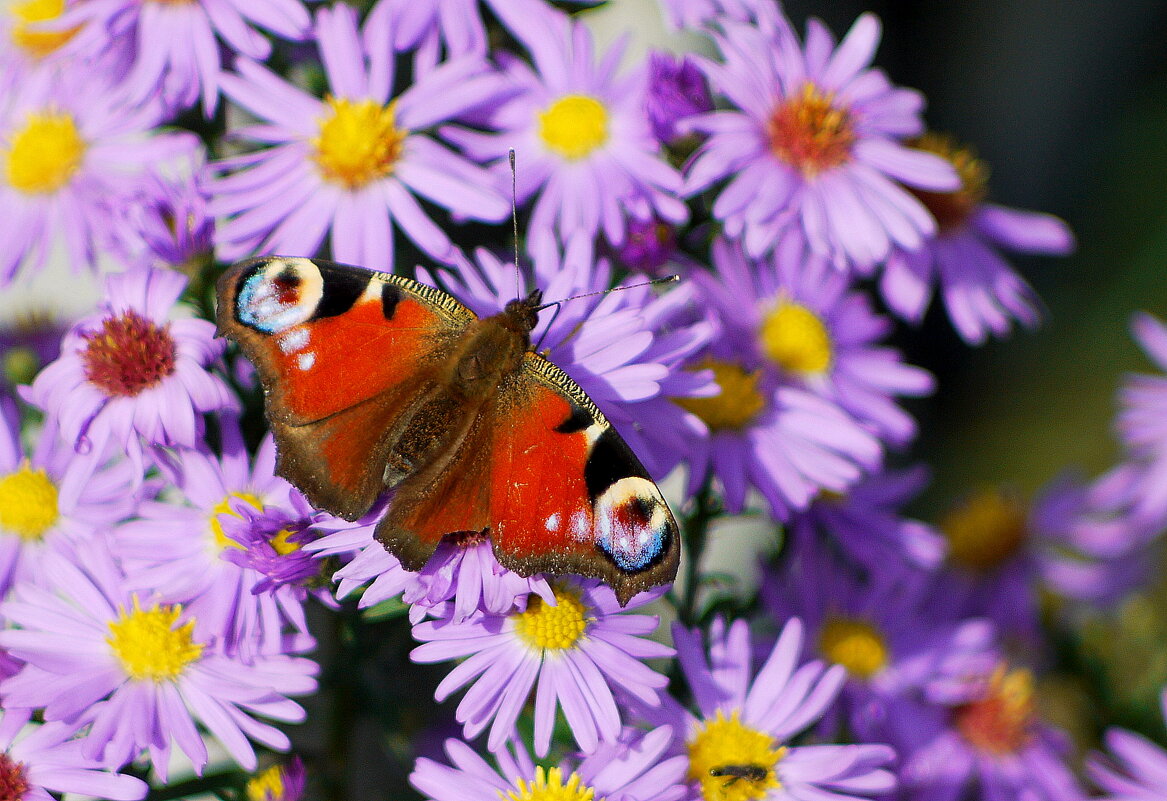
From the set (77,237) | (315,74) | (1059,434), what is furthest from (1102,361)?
(77,237)

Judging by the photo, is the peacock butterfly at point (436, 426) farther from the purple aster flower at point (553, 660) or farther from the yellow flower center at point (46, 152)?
the yellow flower center at point (46, 152)

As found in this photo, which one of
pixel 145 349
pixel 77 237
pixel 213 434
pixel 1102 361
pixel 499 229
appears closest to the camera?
pixel 145 349

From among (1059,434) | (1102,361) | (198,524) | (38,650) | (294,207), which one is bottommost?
(1059,434)

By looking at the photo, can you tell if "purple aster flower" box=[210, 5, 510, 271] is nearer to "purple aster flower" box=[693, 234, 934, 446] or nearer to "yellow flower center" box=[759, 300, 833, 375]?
"purple aster flower" box=[693, 234, 934, 446]

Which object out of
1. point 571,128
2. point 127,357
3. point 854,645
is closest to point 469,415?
point 127,357

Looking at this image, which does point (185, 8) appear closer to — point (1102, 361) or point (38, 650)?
point (38, 650)

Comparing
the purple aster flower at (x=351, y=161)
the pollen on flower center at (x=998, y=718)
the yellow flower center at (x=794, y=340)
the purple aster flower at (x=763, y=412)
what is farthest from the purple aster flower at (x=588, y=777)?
the pollen on flower center at (x=998, y=718)
